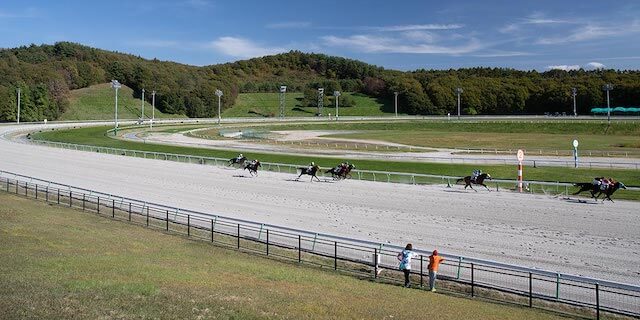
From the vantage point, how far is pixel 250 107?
156125mm

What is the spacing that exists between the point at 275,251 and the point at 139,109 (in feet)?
411

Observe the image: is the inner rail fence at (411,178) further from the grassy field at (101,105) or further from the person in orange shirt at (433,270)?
the grassy field at (101,105)

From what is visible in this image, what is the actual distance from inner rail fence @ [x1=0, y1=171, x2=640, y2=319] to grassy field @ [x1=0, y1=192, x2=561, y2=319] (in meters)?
0.86

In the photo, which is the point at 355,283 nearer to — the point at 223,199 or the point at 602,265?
the point at 602,265

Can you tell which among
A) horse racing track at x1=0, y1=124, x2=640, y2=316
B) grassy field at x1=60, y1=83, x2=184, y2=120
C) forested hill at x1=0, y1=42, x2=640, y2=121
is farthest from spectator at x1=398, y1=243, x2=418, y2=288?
grassy field at x1=60, y1=83, x2=184, y2=120

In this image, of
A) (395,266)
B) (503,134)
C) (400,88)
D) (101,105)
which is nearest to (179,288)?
(395,266)

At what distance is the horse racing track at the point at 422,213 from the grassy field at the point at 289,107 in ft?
351

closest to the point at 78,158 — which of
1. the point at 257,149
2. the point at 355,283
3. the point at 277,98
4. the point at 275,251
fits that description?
the point at 257,149

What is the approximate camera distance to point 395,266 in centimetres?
1764

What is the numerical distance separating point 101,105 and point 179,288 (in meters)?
129

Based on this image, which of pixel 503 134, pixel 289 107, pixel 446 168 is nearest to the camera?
pixel 446 168

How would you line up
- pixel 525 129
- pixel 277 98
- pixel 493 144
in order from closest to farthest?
1. pixel 493 144
2. pixel 525 129
3. pixel 277 98

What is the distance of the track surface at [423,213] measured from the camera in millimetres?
18938

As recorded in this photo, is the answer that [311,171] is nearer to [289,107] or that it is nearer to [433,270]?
[433,270]
